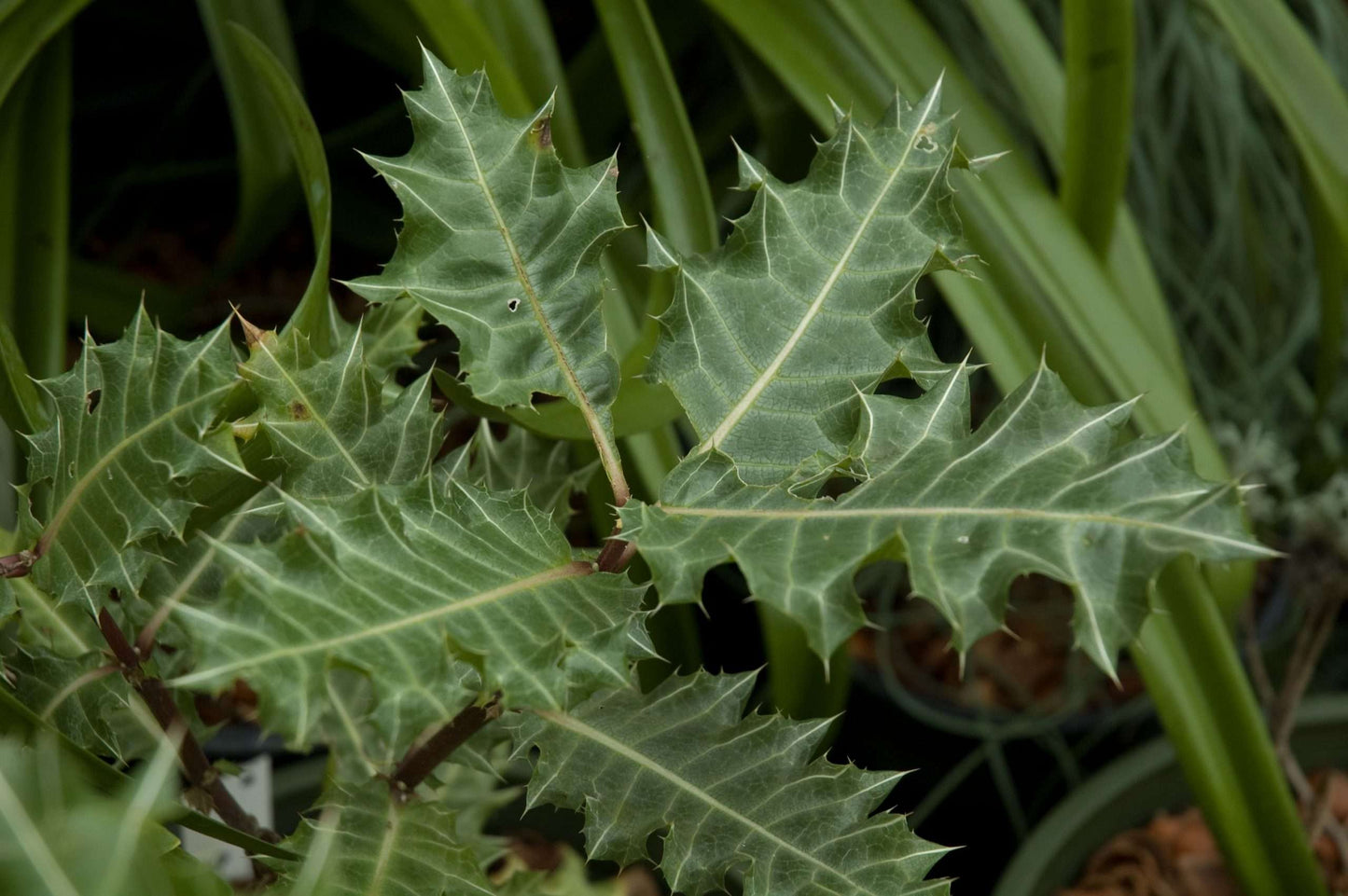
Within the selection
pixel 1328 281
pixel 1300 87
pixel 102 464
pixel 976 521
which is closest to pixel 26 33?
pixel 102 464

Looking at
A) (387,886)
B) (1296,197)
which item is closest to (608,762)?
(387,886)

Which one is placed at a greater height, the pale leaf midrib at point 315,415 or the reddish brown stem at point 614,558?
the pale leaf midrib at point 315,415

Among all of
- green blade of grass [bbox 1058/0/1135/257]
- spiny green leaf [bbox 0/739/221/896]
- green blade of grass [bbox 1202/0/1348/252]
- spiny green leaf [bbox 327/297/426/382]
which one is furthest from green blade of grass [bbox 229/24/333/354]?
green blade of grass [bbox 1202/0/1348/252]

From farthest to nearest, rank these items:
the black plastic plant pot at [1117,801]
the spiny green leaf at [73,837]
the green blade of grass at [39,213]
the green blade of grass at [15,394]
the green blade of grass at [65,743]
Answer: the black plastic plant pot at [1117,801], the green blade of grass at [39,213], the green blade of grass at [15,394], the green blade of grass at [65,743], the spiny green leaf at [73,837]

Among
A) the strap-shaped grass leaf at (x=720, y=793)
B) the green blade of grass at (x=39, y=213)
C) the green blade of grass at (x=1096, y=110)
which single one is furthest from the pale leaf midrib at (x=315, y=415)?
the green blade of grass at (x=1096, y=110)

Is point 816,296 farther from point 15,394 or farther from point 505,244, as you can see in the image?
point 15,394

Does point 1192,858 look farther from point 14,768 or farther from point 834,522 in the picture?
point 14,768

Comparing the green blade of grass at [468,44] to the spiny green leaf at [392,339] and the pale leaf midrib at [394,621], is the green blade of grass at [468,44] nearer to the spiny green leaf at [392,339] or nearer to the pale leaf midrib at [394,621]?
the spiny green leaf at [392,339]
